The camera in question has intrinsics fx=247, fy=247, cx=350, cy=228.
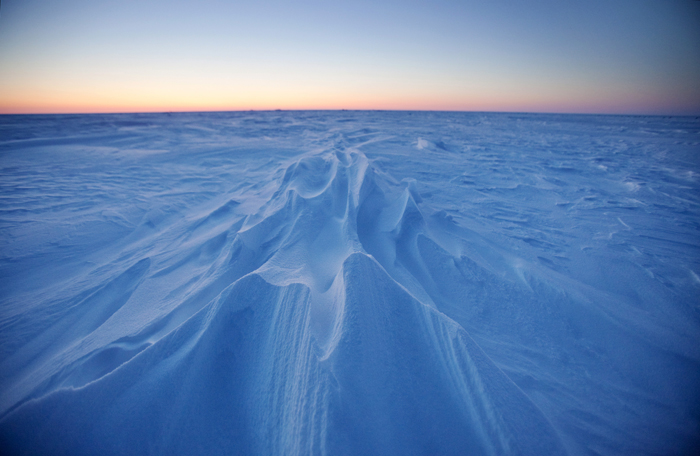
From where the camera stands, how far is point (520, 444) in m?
0.85

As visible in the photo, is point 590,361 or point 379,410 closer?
point 379,410

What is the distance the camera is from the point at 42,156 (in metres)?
5.58

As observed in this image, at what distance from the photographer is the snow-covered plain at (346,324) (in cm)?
88

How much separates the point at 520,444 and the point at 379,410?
1.60 ft

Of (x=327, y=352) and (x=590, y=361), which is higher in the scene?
(x=327, y=352)

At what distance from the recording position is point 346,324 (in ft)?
3.34

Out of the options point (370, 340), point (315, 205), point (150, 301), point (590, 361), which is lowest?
point (590, 361)

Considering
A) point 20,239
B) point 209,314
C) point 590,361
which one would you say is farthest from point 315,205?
point 20,239

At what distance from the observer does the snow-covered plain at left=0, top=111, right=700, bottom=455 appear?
2.89 ft

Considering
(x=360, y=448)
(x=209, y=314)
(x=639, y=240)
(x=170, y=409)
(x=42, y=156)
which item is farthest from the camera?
(x=42, y=156)

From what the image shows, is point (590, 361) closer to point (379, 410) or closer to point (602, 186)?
point (379, 410)

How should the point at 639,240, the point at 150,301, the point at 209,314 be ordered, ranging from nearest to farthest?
the point at 209,314, the point at 150,301, the point at 639,240

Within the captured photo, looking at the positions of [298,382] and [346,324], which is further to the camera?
[346,324]

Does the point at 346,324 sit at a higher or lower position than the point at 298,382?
higher
